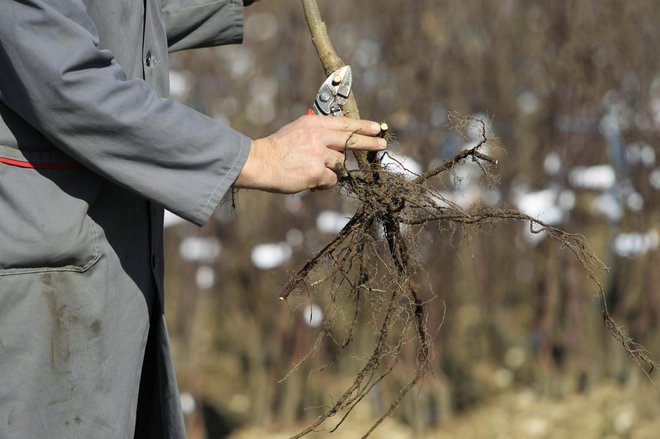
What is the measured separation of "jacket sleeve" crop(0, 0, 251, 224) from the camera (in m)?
1.62

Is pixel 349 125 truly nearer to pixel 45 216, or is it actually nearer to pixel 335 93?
pixel 335 93

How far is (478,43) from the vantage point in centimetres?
518

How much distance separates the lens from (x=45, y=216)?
174cm

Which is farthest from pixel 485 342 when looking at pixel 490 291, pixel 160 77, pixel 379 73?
pixel 160 77

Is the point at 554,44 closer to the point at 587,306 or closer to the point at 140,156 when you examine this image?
the point at 587,306

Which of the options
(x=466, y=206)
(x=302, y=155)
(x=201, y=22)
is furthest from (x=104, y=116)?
(x=466, y=206)

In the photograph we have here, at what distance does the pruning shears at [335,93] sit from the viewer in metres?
2.02

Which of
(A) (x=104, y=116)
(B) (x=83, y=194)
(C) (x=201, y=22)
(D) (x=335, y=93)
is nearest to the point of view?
(A) (x=104, y=116)

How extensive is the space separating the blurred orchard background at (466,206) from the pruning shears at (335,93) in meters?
2.30

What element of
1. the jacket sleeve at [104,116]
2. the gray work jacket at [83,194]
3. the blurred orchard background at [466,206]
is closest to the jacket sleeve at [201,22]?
the gray work jacket at [83,194]

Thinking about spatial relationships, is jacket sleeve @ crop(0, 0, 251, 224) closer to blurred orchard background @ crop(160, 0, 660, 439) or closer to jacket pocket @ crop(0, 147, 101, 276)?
jacket pocket @ crop(0, 147, 101, 276)

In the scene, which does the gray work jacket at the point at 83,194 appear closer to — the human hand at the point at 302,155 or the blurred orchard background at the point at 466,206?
the human hand at the point at 302,155

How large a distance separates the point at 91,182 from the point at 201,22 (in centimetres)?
66

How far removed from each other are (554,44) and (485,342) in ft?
5.44
